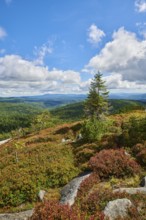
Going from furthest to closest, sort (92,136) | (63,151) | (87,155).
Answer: (92,136) → (63,151) → (87,155)

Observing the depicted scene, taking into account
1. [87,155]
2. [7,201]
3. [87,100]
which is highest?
[87,100]

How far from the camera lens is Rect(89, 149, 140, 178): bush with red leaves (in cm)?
1570

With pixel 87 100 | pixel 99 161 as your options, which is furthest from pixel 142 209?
pixel 87 100

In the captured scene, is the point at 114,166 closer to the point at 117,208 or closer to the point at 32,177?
the point at 32,177

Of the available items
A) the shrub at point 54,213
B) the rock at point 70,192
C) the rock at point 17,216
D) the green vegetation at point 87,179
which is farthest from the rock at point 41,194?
the shrub at point 54,213

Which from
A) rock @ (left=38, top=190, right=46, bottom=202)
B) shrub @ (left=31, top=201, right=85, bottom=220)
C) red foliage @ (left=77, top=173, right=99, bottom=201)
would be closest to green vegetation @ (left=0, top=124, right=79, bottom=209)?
rock @ (left=38, top=190, right=46, bottom=202)

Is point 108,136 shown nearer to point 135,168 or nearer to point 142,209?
point 135,168

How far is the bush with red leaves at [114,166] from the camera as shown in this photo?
51.5 ft

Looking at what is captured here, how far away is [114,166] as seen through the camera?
16062 millimetres

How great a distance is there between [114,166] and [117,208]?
6060 mm

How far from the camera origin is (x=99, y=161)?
55.1ft

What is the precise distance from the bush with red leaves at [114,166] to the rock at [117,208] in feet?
17.3

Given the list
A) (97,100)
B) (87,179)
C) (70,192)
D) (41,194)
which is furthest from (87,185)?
(97,100)

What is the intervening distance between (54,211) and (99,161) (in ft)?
26.4
